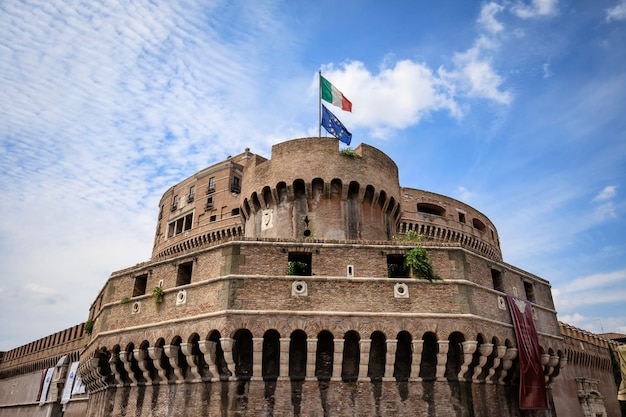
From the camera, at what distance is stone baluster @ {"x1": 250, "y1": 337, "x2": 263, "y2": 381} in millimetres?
15609

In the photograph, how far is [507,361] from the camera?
17.7 m

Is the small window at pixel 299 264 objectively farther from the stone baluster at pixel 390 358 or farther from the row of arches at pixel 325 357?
the stone baluster at pixel 390 358

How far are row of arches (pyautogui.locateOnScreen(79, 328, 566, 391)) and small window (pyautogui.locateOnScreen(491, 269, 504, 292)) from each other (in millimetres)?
2501

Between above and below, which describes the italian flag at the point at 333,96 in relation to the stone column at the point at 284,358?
above

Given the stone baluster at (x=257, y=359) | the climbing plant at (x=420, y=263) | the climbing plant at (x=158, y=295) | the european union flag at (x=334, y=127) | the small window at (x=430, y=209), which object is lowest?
the stone baluster at (x=257, y=359)

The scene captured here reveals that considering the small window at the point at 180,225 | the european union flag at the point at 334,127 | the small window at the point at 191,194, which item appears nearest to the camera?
the european union flag at the point at 334,127

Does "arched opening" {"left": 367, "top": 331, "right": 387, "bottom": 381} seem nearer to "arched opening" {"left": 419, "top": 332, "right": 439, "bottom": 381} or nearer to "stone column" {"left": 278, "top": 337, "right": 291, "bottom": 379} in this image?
"arched opening" {"left": 419, "top": 332, "right": 439, "bottom": 381}

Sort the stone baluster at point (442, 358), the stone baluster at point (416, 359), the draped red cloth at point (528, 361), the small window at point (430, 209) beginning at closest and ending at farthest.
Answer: the stone baluster at point (416, 359)
the stone baluster at point (442, 358)
the draped red cloth at point (528, 361)
the small window at point (430, 209)

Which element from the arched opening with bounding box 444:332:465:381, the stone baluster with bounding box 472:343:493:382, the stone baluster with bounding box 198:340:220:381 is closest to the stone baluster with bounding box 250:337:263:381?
the stone baluster with bounding box 198:340:220:381

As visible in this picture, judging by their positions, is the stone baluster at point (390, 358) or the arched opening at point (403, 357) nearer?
the stone baluster at point (390, 358)

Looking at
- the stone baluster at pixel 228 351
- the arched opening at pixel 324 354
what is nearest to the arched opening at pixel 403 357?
the arched opening at pixel 324 354

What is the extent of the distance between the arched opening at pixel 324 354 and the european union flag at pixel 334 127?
1072cm

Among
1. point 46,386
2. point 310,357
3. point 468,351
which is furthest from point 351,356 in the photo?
point 46,386

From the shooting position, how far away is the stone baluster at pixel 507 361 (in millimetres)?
17703
